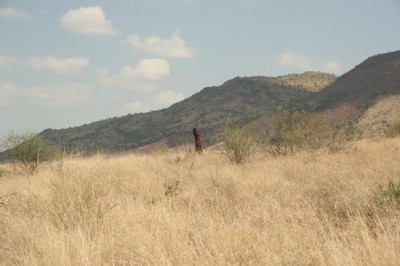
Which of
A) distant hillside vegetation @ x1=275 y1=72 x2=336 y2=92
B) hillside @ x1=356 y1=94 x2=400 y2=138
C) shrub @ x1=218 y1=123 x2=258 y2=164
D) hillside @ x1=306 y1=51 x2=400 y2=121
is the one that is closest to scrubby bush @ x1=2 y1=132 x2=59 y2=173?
shrub @ x1=218 y1=123 x2=258 y2=164

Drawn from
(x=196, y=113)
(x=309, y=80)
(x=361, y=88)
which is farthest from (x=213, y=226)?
(x=309, y=80)

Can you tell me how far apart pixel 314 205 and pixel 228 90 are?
8106cm

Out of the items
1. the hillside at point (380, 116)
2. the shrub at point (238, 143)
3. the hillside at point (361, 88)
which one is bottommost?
the hillside at point (380, 116)

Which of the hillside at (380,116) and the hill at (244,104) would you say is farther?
the hill at (244,104)

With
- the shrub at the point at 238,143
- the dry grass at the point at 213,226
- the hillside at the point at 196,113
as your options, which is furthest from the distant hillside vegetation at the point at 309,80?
the dry grass at the point at 213,226

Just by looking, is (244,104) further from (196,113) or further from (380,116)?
(380,116)

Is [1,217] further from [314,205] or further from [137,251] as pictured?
[314,205]

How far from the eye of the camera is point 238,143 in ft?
43.7

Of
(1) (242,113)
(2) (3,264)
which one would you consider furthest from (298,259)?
(1) (242,113)

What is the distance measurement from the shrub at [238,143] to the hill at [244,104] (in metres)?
33.9

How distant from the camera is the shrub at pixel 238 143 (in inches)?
525

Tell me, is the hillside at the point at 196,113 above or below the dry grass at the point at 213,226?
above

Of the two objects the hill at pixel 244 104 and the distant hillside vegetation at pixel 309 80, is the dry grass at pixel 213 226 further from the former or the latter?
the distant hillside vegetation at pixel 309 80

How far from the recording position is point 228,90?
85812 mm
